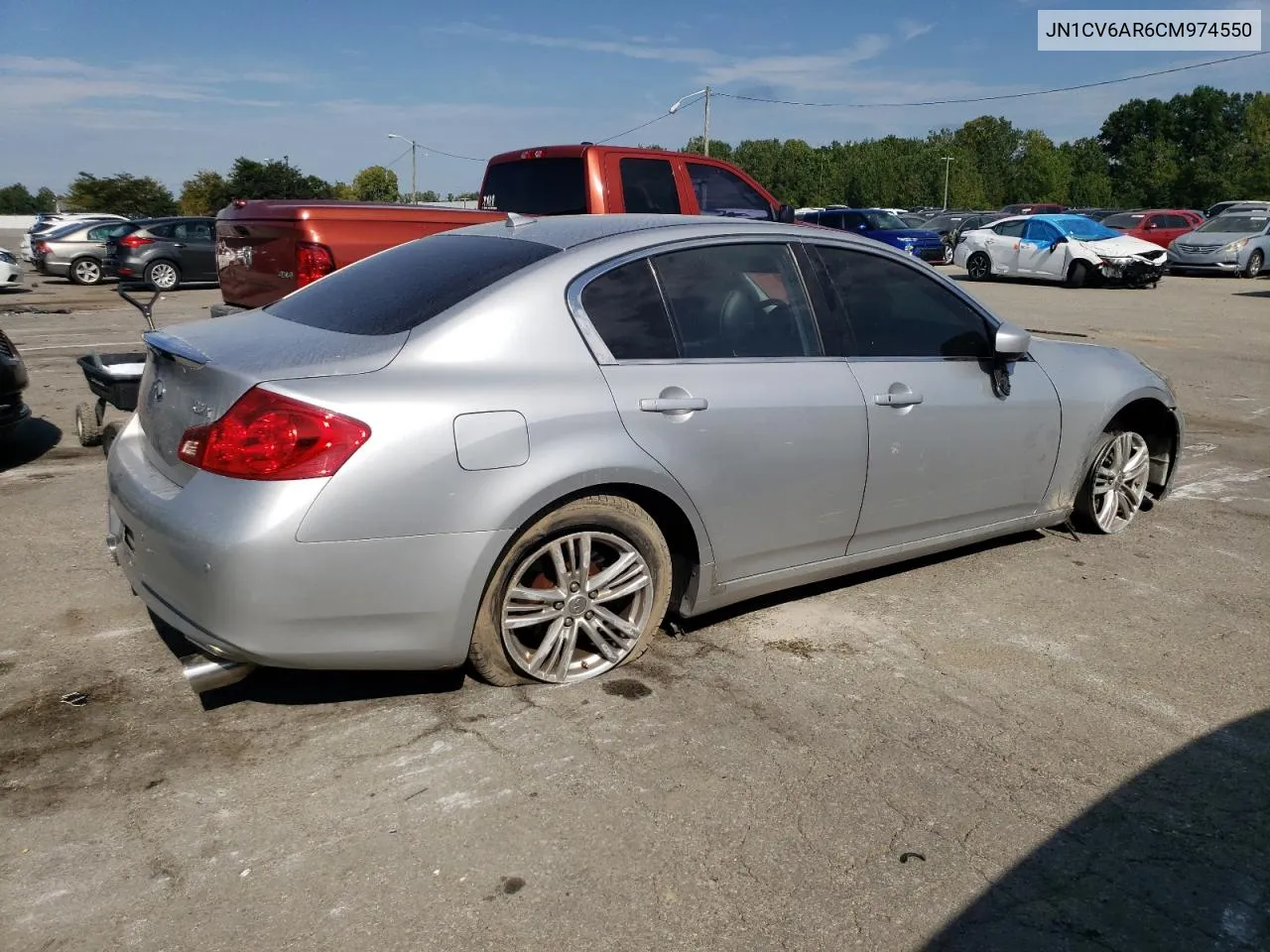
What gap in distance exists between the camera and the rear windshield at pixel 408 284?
3592mm

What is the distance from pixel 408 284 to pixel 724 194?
6477mm

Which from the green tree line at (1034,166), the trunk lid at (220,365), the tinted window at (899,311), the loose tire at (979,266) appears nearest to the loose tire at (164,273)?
the loose tire at (979,266)

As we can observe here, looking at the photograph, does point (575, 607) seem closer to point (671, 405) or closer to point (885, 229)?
point (671, 405)

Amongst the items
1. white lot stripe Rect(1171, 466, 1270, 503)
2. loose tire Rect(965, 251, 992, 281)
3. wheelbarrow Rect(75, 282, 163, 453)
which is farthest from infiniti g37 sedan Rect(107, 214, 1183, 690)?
loose tire Rect(965, 251, 992, 281)

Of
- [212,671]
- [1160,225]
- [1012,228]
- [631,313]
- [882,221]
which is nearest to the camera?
[212,671]

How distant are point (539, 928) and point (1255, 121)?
97.2 metres

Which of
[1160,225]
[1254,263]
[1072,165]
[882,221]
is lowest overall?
[1254,263]

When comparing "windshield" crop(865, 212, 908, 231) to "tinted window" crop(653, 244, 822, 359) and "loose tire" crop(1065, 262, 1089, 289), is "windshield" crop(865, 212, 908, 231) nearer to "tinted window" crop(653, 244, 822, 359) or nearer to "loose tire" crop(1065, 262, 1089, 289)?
"loose tire" crop(1065, 262, 1089, 289)

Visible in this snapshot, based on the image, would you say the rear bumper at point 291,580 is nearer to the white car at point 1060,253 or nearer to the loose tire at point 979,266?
the white car at point 1060,253

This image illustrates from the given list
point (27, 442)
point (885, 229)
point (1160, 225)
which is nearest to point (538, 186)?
point (27, 442)

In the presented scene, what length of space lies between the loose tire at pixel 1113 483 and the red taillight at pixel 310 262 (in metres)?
4.89

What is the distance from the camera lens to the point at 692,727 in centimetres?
341

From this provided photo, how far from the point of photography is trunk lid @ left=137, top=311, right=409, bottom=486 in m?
3.22

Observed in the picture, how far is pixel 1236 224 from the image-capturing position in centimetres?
2702
